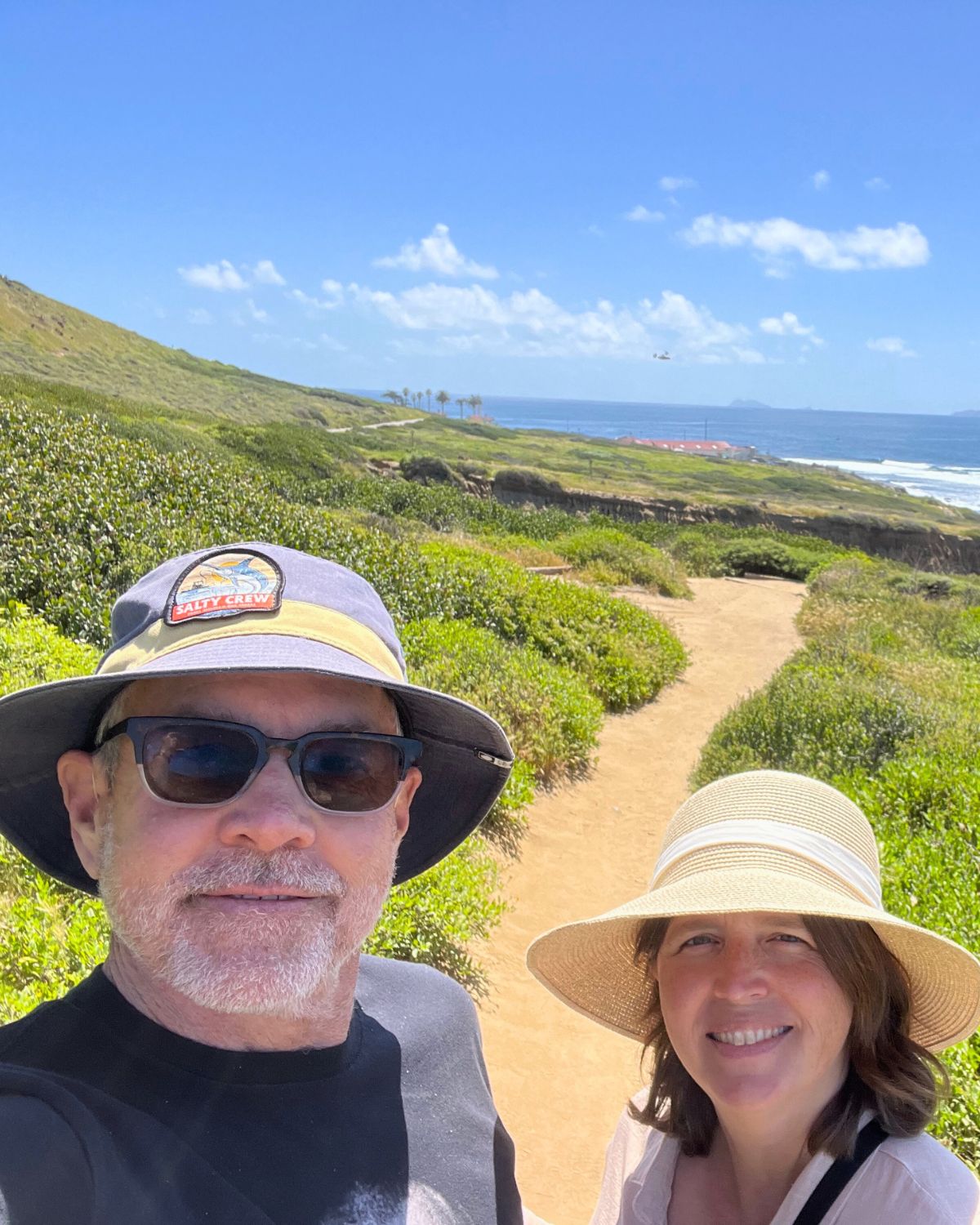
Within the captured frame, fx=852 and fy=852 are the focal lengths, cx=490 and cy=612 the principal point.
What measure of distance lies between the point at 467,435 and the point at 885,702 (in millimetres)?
76137

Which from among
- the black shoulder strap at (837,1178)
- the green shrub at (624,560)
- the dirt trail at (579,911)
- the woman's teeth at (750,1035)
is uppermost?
the woman's teeth at (750,1035)

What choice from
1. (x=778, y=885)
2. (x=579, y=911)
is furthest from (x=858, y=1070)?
(x=579, y=911)

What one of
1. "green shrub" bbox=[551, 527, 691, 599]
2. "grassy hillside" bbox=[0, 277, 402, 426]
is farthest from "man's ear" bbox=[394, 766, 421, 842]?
"grassy hillside" bbox=[0, 277, 402, 426]

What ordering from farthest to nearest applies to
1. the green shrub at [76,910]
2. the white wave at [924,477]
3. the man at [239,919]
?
the white wave at [924,477], the green shrub at [76,910], the man at [239,919]

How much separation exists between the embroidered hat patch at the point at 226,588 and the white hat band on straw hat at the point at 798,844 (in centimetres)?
107

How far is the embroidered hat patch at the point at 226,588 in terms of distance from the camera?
1.41 meters

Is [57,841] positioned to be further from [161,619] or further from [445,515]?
[445,515]

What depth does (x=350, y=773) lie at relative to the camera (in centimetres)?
150

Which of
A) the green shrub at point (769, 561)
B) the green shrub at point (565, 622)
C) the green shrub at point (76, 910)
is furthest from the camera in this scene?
the green shrub at point (769, 561)

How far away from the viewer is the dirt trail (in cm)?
354

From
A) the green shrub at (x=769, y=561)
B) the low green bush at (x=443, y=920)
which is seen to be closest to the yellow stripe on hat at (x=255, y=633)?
the low green bush at (x=443, y=920)

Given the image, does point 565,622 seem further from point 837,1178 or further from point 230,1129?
point 230,1129

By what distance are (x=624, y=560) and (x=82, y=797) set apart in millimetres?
16343

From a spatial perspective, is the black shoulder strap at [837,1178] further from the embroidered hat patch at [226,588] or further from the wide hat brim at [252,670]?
the embroidered hat patch at [226,588]
